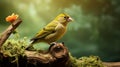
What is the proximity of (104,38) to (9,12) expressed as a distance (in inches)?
31.7

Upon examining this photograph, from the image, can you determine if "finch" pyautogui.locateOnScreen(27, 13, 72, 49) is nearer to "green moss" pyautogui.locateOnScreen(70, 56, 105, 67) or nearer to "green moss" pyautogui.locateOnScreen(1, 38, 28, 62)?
"green moss" pyautogui.locateOnScreen(1, 38, 28, 62)

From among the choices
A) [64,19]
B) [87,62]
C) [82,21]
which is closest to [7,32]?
[64,19]

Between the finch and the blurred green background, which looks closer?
the finch

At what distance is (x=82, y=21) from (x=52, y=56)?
854 millimetres

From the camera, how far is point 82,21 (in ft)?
9.78

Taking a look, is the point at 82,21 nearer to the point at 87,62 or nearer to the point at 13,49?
the point at 87,62

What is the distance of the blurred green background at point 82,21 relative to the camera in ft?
9.33

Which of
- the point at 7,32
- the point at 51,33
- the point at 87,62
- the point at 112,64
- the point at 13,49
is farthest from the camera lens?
the point at 112,64

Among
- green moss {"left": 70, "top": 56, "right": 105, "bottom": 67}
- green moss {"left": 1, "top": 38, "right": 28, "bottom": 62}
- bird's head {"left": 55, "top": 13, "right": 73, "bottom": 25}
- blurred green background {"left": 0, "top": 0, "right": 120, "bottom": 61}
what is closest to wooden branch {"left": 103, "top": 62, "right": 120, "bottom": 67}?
blurred green background {"left": 0, "top": 0, "right": 120, "bottom": 61}

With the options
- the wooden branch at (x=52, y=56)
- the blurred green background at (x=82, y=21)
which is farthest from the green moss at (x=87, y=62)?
the blurred green background at (x=82, y=21)

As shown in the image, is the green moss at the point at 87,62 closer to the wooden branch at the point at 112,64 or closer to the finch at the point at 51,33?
the finch at the point at 51,33

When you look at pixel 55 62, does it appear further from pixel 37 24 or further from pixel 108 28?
pixel 108 28

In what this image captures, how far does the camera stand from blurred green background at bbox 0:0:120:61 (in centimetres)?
284

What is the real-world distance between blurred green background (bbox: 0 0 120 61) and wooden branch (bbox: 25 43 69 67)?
648 mm
